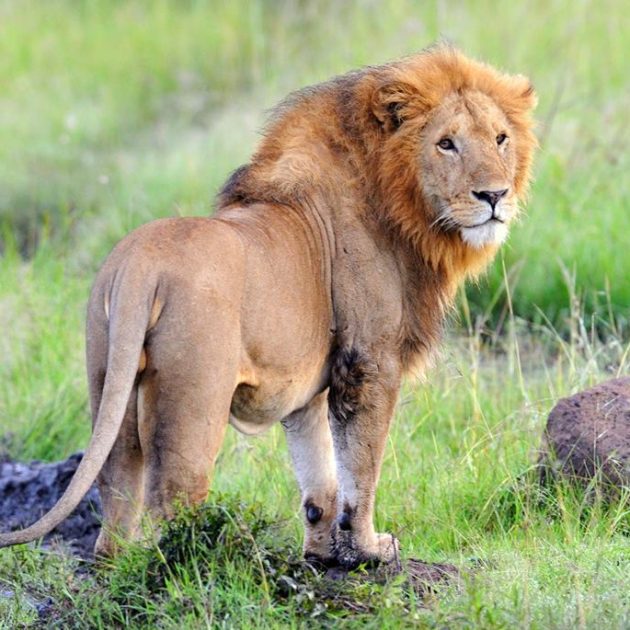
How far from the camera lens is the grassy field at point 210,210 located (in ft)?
12.1

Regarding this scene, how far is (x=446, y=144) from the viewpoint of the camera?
4145 mm

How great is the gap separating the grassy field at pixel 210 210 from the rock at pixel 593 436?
90mm

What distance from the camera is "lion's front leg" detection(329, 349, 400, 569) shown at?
4.01 metres

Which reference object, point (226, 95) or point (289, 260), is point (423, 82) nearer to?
point (289, 260)

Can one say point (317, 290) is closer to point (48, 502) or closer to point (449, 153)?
point (449, 153)

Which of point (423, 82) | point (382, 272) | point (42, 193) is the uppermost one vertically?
point (423, 82)

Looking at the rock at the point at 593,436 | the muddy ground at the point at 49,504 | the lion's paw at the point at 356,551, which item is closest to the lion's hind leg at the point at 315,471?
the lion's paw at the point at 356,551

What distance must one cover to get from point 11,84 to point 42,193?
2.12 meters

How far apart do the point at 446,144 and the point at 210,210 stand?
2.73 feet

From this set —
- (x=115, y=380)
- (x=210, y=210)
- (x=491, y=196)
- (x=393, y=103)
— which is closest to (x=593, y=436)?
(x=491, y=196)

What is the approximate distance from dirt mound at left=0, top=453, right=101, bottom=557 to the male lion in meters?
1.04

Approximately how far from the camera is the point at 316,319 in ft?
12.8

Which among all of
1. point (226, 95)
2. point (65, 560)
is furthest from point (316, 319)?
point (226, 95)

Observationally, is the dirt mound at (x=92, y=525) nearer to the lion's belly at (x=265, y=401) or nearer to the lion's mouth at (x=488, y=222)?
the lion's belly at (x=265, y=401)
